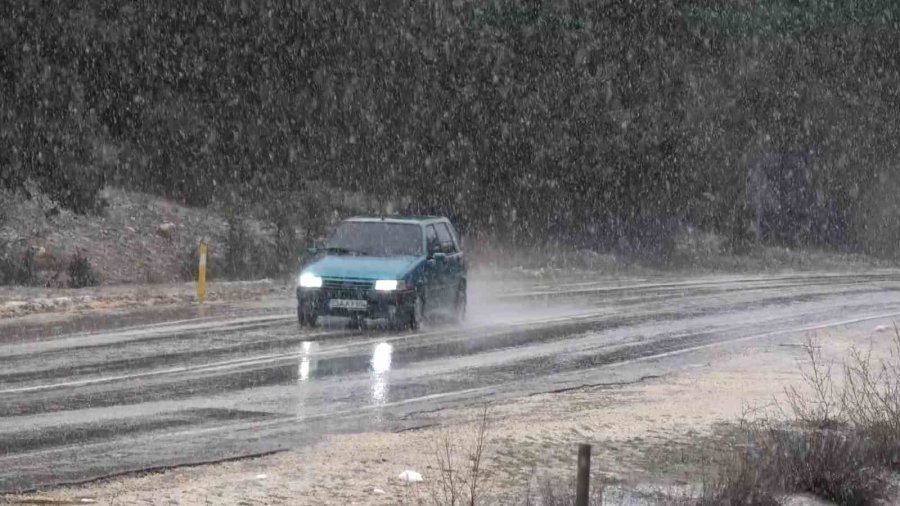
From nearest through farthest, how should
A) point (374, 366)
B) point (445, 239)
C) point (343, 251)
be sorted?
point (374, 366) → point (343, 251) → point (445, 239)

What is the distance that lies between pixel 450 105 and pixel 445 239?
17209mm

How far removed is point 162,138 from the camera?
3388cm

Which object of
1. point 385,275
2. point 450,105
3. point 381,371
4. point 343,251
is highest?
point 450,105

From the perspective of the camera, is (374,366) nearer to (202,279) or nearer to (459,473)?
(459,473)

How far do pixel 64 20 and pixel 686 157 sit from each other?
70.5 feet

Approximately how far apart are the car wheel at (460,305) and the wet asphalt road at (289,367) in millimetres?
279

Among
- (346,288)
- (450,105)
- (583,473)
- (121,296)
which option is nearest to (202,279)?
(121,296)

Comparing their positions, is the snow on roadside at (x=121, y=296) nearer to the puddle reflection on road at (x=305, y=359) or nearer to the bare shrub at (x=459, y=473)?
the puddle reflection on road at (x=305, y=359)

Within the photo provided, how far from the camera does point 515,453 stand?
33.1 ft

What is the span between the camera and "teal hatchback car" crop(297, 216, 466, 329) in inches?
741

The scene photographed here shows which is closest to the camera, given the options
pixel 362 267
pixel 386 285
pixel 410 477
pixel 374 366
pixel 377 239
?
pixel 410 477

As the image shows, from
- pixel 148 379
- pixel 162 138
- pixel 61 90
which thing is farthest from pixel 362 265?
pixel 162 138

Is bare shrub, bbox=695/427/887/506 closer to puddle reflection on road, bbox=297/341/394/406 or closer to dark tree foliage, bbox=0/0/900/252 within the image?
puddle reflection on road, bbox=297/341/394/406

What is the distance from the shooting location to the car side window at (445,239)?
20.9 metres
